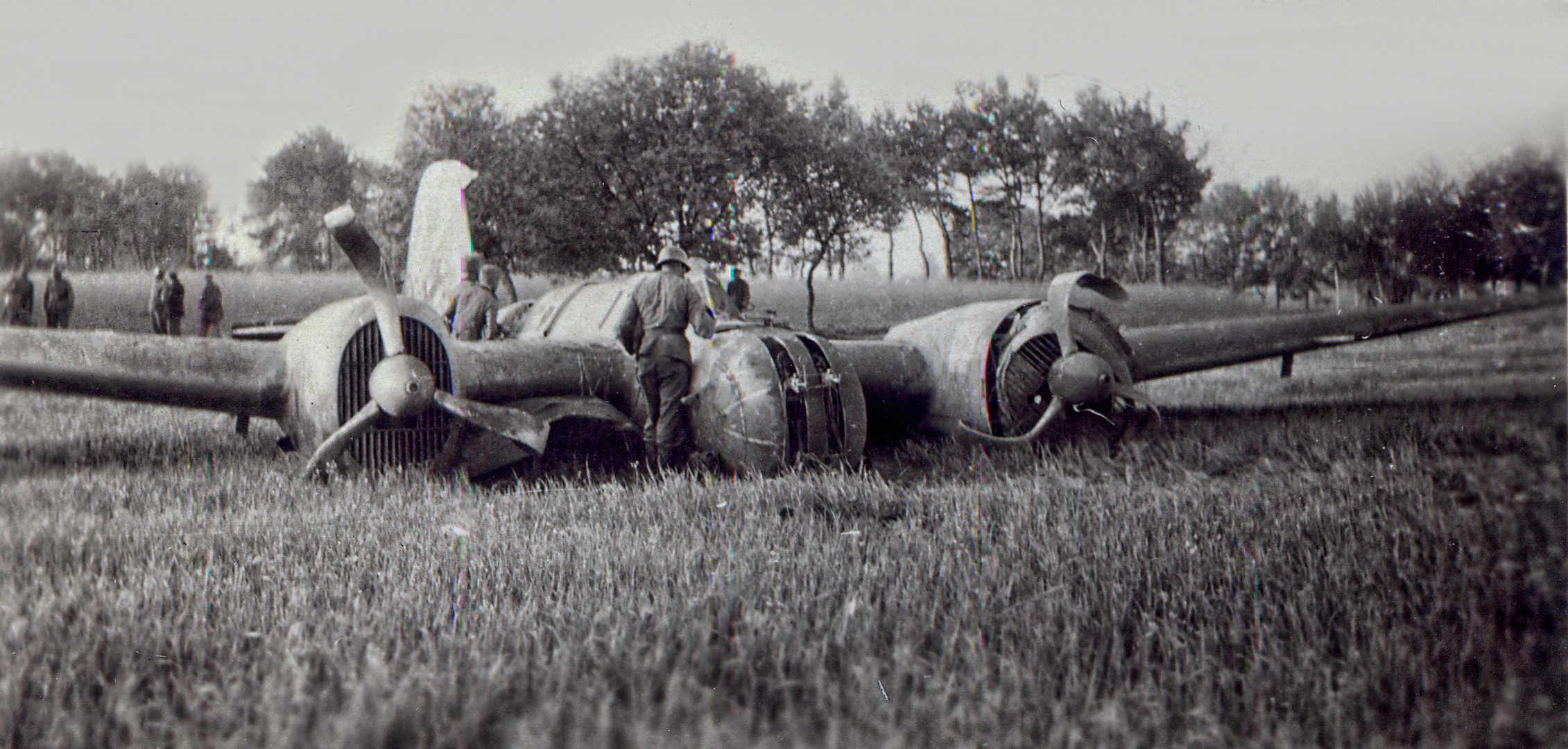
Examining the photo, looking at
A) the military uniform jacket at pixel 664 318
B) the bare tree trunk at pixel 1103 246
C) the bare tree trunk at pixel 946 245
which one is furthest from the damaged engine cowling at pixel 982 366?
the military uniform jacket at pixel 664 318

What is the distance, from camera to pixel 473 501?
5.14 m

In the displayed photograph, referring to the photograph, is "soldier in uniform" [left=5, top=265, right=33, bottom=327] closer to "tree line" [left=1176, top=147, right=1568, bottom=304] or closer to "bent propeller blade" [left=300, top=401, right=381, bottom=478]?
"bent propeller blade" [left=300, top=401, right=381, bottom=478]

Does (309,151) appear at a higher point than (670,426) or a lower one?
higher

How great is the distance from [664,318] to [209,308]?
9.27 feet

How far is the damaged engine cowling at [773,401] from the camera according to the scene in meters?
6.02

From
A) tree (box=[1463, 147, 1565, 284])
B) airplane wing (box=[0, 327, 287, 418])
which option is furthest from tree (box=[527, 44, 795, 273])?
tree (box=[1463, 147, 1565, 284])

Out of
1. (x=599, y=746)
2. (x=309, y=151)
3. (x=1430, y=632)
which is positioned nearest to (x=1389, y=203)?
(x=1430, y=632)

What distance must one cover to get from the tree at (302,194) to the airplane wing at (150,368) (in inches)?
33.5

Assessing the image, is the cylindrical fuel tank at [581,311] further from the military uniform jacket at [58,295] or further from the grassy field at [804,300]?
the military uniform jacket at [58,295]

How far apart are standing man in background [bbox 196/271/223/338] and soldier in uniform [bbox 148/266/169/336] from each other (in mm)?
151

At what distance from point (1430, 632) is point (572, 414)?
5353mm

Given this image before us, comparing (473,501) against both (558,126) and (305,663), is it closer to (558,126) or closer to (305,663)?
(558,126)

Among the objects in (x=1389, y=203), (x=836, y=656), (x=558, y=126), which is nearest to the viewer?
(x=836, y=656)

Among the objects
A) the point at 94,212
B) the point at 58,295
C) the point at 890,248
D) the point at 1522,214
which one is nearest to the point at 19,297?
the point at 58,295
